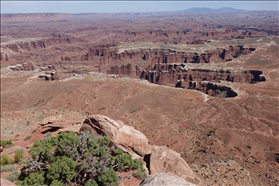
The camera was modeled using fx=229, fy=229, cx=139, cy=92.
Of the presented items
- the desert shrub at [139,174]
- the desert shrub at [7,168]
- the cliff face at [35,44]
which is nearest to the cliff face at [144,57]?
the cliff face at [35,44]

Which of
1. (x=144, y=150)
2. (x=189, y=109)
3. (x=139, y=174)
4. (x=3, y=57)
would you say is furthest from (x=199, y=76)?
(x=3, y=57)

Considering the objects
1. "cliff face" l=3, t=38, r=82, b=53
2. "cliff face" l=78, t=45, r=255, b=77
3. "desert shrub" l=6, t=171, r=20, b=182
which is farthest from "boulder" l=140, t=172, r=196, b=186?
"cliff face" l=3, t=38, r=82, b=53

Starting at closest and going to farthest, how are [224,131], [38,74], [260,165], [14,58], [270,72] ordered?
[260,165], [224,131], [270,72], [38,74], [14,58]

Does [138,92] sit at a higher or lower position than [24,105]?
higher

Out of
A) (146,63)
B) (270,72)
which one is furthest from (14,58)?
(270,72)

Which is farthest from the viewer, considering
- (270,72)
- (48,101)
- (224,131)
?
(270,72)

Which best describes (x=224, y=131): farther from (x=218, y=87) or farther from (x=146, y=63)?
(x=146, y=63)
